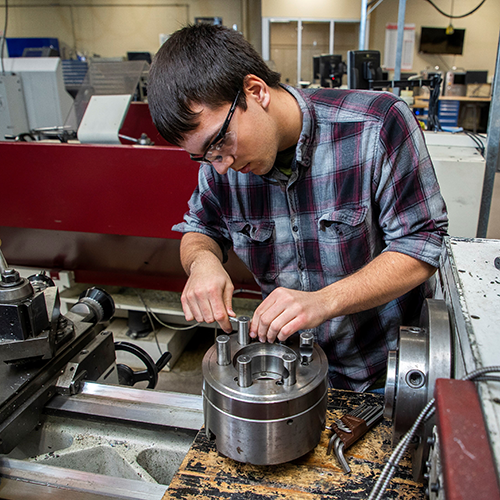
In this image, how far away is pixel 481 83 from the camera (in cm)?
598

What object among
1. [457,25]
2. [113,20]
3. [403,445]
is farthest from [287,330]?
[113,20]

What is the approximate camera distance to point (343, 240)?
908 millimetres

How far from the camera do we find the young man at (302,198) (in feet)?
2.41

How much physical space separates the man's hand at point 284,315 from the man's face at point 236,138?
0.86ft

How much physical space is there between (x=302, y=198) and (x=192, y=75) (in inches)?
13.8

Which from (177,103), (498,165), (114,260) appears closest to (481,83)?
(498,165)

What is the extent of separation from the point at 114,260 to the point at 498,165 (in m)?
1.64

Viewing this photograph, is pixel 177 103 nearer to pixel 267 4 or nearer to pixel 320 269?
pixel 320 269

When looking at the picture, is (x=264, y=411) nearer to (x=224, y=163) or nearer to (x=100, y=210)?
(x=224, y=163)

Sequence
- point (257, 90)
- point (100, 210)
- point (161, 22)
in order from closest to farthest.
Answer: point (257, 90) < point (100, 210) < point (161, 22)

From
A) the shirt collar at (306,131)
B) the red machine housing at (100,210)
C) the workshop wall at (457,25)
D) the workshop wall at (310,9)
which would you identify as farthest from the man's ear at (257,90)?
the workshop wall at (457,25)

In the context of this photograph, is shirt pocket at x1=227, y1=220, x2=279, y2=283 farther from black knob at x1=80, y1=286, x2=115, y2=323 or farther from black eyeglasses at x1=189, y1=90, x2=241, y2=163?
black knob at x1=80, y1=286, x2=115, y2=323

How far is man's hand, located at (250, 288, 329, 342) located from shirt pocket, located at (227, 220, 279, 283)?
0.27 m

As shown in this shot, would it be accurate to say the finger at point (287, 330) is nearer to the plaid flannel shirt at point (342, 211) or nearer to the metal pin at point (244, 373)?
the metal pin at point (244, 373)
